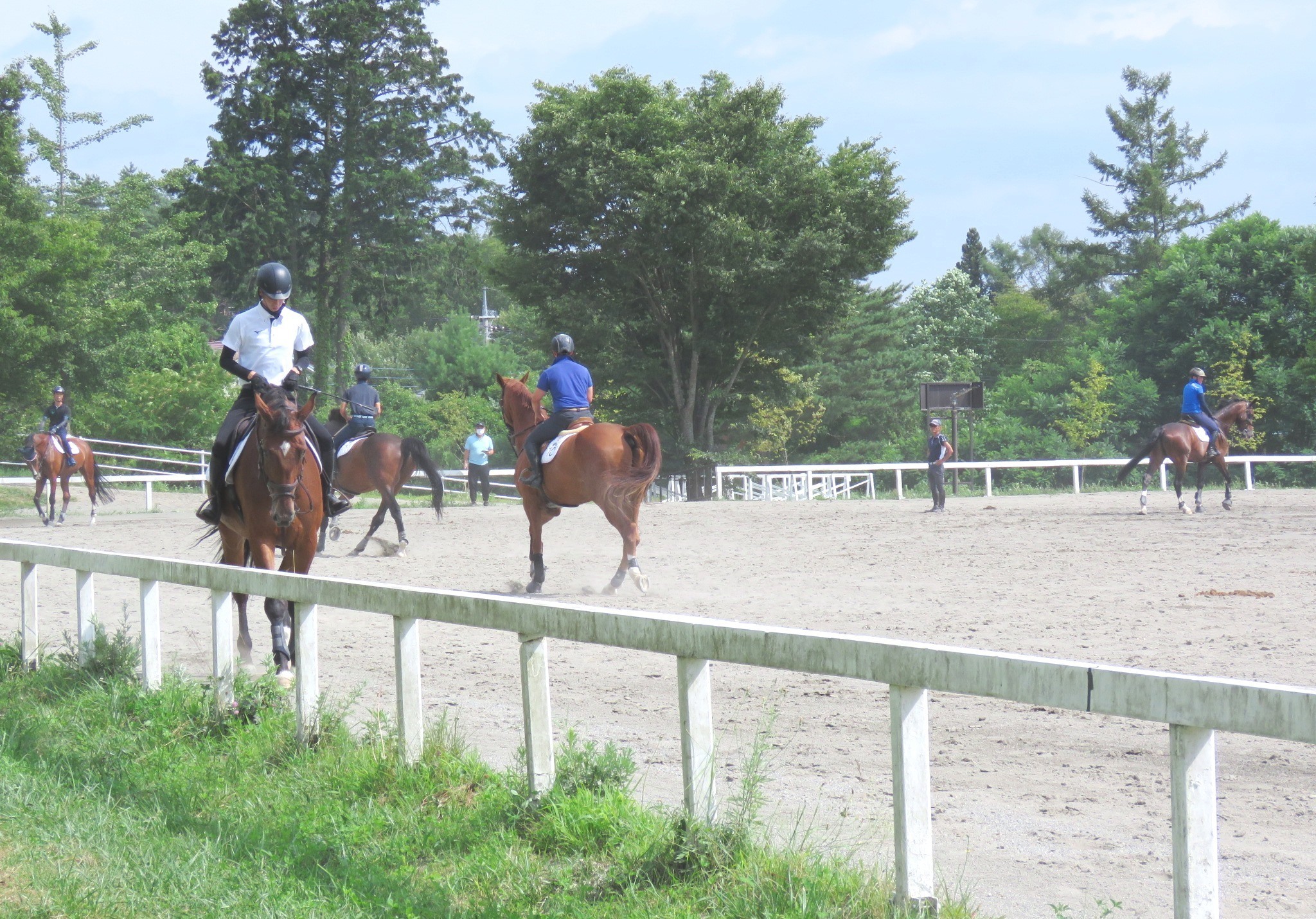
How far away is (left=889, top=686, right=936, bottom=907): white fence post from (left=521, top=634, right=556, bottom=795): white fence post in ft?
5.56

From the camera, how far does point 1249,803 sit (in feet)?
16.9

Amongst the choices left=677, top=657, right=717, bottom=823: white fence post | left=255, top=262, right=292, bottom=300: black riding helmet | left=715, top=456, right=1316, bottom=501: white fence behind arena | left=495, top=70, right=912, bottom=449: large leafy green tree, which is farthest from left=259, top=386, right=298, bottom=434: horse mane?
left=495, top=70, right=912, bottom=449: large leafy green tree

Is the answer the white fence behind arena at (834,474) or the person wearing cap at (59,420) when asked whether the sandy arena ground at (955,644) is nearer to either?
the person wearing cap at (59,420)

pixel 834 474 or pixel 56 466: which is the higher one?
A: pixel 56 466

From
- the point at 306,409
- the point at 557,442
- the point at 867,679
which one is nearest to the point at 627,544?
the point at 557,442

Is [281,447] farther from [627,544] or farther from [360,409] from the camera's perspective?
[360,409]

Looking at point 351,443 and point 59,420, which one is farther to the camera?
point 59,420

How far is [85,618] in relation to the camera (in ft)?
26.8

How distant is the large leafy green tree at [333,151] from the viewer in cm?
4547

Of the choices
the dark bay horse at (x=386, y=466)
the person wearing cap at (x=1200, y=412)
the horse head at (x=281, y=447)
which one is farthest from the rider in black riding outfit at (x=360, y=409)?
the person wearing cap at (x=1200, y=412)

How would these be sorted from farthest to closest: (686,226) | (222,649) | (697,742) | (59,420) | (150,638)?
(686,226) → (59,420) → (150,638) → (222,649) → (697,742)

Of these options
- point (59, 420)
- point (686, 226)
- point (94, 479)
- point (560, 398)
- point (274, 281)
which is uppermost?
point (686, 226)

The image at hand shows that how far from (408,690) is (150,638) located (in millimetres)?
2540

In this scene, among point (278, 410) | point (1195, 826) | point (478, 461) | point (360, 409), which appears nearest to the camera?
point (1195, 826)
